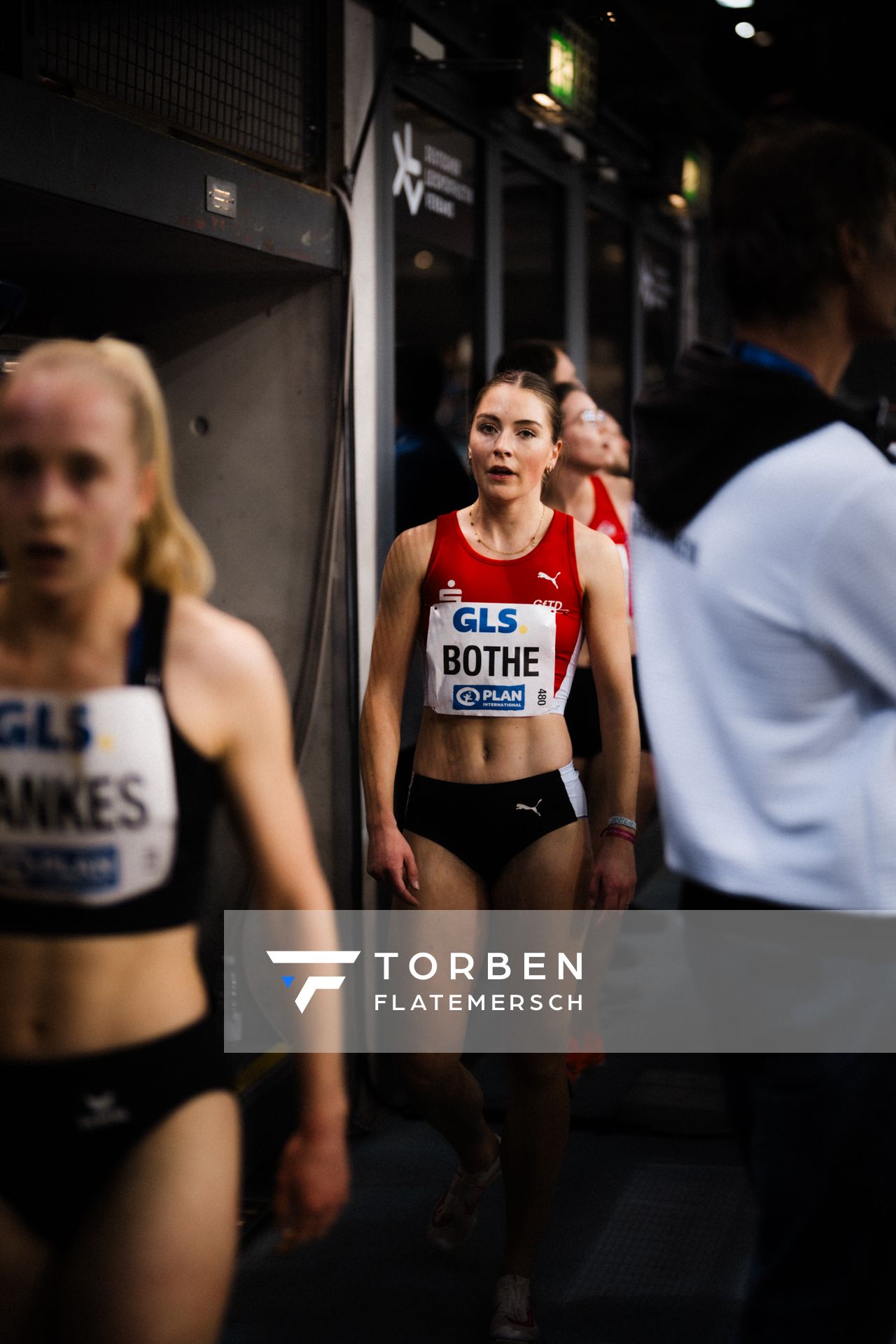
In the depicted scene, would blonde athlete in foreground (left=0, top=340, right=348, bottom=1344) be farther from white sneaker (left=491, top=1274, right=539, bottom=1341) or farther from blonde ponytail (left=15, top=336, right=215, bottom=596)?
white sneaker (left=491, top=1274, right=539, bottom=1341)

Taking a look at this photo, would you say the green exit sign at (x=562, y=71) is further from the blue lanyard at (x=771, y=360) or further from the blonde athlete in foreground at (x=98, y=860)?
the blonde athlete in foreground at (x=98, y=860)

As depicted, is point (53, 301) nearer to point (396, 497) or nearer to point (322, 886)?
point (396, 497)

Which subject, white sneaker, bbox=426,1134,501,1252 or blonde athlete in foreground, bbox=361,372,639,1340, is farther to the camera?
white sneaker, bbox=426,1134,501,1252

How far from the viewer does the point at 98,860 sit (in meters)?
1.48

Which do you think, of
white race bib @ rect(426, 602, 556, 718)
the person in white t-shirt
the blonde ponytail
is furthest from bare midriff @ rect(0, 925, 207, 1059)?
white race bib @ rect(426, 602, 556, 718)

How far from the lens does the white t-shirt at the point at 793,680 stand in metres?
1.50

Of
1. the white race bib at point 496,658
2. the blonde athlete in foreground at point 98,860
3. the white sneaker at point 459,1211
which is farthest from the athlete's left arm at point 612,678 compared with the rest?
the blonde athlete in foreground at point 98,860

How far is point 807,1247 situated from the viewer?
5.30 ft

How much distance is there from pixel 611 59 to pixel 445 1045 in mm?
4530

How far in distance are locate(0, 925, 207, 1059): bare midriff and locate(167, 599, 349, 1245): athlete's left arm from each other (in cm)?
16

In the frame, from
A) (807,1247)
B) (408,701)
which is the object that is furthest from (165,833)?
(408,701)

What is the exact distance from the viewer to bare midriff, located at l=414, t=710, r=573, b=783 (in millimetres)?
3076

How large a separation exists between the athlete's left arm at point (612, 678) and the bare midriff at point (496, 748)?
0.37ft

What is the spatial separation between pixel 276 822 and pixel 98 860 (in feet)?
0.64
